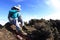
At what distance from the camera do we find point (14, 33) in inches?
663

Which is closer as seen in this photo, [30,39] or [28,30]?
[30,39]

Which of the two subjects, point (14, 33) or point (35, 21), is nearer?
point (14, 33)

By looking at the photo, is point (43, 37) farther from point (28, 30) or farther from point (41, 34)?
point (28, 30)

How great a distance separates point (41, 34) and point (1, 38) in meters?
3.66

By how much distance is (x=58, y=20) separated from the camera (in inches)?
912

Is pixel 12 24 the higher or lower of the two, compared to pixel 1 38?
higher

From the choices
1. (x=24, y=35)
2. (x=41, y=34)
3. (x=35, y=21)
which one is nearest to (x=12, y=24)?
(x=24, y=35)

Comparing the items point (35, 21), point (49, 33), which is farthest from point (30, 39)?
point (35, 21)

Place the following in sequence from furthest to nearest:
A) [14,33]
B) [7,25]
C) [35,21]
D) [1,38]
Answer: [35,21] < [7,25] < [14,33] < [1,38]

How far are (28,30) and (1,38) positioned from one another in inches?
149

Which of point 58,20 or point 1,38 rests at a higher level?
point 58,20

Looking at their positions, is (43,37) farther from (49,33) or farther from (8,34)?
(8,34)

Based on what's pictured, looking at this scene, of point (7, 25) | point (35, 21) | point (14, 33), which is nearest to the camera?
point (14, 33)

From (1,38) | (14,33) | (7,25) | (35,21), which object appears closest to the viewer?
(1,38)
